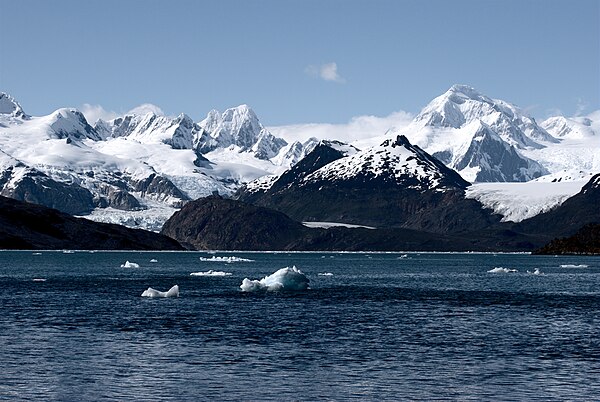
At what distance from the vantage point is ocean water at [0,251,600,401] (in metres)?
55.3

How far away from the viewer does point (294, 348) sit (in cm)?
7281

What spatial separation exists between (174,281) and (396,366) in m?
122

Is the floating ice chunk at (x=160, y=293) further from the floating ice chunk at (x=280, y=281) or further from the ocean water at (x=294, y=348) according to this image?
the floating ice chunk at (x=280, y=281)

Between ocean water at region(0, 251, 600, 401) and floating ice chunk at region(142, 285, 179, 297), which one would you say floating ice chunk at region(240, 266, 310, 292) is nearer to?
ocean water at region(0, 251, 600, 401)

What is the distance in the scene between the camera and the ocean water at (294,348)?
55.3m

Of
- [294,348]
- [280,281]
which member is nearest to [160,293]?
[280,281]

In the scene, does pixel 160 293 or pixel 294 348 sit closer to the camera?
pixel 294 348

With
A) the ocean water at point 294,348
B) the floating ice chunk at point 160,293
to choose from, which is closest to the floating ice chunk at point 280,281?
the ocean water at point 294,348

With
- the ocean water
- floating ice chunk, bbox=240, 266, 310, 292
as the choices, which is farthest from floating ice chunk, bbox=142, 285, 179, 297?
floating ice chunk, bbox=240, 266, 310, 292

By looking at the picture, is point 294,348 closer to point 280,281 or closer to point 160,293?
point 160,293

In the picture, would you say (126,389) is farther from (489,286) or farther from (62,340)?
(489,286)

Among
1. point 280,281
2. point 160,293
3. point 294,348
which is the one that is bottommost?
point 294,348

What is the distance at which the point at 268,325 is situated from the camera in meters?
89.1

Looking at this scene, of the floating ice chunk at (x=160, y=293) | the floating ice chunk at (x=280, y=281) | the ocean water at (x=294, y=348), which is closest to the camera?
the ocean water at (x=294, y=348)
